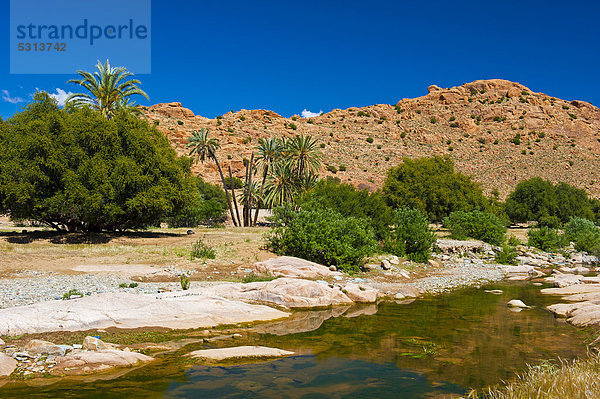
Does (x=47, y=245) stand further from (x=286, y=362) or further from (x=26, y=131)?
(x=286, y=362)

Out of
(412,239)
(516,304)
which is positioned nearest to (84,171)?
(412,239)

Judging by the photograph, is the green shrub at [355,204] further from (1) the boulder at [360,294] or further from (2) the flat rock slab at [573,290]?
(1) the boulder at [360,294]

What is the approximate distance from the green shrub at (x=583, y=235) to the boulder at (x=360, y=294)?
24477 mm

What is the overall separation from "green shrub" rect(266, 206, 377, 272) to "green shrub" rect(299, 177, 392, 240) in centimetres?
490

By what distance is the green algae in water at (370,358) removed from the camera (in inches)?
260

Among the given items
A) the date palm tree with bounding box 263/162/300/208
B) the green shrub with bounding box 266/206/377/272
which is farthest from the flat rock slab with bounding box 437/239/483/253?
the date palm tree with bounding box 263/162/300/208

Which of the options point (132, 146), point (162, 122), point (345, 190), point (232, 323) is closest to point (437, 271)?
point (345, 190)

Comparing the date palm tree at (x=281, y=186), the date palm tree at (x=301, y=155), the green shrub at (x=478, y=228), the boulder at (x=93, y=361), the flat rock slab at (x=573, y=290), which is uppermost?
the date palm tree at (x=301, y=155)

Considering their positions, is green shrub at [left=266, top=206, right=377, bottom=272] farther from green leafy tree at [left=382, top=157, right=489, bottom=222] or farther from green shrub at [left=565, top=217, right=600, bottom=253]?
green leafy tree at [left=382, top=157, right=489, bottom=222]

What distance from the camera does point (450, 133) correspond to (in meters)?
95.3

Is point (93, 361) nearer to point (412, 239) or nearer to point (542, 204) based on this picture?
point (412, 239)

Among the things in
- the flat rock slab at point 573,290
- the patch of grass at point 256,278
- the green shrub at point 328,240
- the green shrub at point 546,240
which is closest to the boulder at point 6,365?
the patch of grass at point 256,278

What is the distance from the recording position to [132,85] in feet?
109

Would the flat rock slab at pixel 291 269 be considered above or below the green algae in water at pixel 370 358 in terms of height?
above
